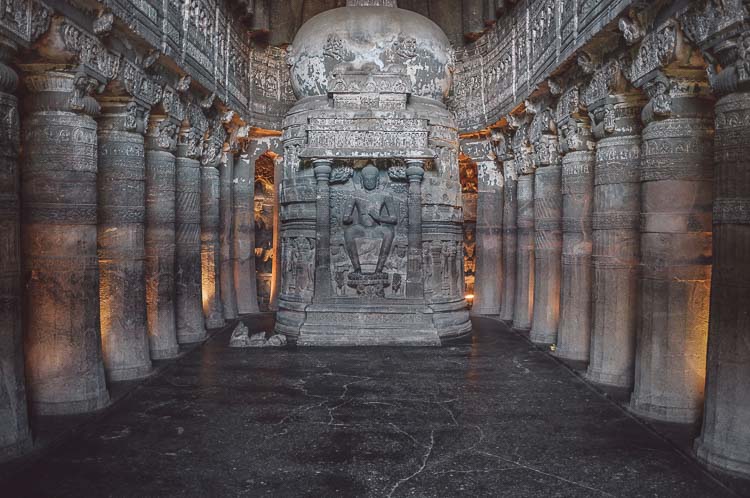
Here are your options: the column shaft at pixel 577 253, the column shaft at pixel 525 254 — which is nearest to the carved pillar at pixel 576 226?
the column shaft at pixel 577 253

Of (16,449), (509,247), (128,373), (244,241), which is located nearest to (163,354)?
(128,373)

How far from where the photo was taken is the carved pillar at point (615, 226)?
764 cm

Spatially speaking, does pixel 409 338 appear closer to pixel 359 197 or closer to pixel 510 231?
pixel 359 197

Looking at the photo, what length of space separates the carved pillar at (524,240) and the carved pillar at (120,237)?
760 cm

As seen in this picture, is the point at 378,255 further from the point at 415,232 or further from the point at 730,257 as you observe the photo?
the point at 730,257

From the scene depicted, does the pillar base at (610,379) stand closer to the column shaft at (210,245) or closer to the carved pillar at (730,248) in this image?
the carved pillar at (730,248)

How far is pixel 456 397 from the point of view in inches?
295

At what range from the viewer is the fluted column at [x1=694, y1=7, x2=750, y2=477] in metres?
4.98

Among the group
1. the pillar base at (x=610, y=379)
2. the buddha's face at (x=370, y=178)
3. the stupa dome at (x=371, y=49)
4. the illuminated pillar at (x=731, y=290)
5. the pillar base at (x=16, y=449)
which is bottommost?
the pillar base at (x=16, y=449)

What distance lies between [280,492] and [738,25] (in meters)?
5.29

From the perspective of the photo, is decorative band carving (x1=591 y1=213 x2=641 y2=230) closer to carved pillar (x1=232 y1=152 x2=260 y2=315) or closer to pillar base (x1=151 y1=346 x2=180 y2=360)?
pillar base (x1=151 y1=346 x2=180 y2=360)

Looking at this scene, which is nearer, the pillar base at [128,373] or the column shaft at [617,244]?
the column shaft at [617,244]

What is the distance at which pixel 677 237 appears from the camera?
6.48 metres

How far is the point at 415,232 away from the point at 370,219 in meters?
0.89
